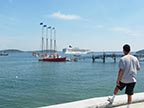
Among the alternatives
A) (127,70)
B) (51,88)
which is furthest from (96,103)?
(51,88)

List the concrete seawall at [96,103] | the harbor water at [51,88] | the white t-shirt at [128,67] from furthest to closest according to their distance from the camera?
the harbor water at [51,88] < the white t-shirt at [128,67] < the concrete seawall at [96,103]

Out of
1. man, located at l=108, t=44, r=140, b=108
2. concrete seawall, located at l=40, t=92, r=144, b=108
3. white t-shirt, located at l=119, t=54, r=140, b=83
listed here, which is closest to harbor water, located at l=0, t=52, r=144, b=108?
concrete seawall, located at l=40, t=92, r=144, b=108

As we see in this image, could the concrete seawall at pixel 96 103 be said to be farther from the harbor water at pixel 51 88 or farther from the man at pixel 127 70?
the harbor water at pixel 51 88

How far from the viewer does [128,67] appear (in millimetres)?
7273

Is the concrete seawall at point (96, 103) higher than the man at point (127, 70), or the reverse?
the man at point (127, 70)

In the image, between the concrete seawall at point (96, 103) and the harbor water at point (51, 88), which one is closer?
the concrete seawall at point (96, 103)

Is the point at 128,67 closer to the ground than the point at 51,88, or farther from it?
farther from it

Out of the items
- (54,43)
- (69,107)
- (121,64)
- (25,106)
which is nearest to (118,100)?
(121,64)

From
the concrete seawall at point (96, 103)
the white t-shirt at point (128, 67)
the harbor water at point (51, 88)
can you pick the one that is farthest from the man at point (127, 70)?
the harbor water at point (51, 88)

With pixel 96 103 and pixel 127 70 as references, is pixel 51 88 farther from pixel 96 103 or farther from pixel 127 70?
pixel 127 70

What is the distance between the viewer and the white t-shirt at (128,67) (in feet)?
23.9

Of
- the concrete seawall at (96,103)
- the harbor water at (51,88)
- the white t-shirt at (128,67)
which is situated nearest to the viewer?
the concrete seawall at (96,103)

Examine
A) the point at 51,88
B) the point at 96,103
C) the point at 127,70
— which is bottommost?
the point at 51,88

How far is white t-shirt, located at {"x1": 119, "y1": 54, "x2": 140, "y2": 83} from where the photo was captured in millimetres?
7270
